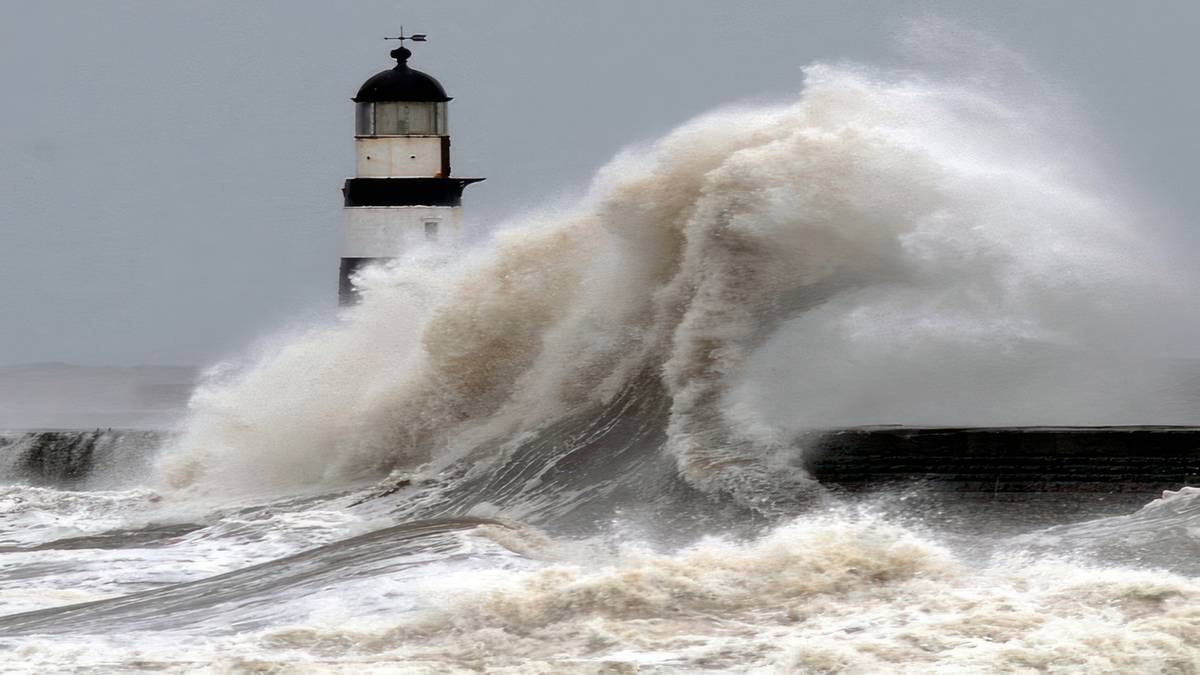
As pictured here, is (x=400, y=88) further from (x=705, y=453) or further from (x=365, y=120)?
(x=705, y=453)

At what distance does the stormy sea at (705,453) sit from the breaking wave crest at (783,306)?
2 cm

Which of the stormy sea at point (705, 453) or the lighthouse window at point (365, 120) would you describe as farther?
the lighthouse window at point (365, 120)

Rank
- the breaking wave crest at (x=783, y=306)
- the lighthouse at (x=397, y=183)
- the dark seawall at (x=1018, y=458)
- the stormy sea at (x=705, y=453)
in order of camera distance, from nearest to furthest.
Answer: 1. the stormy sea at (x=705, y=453)
2. the dark seawall at (x=1018, y=458)
3. the breaking wave crest at (x=783, y=306)
4. the lighthouse at (x=397, y=183)

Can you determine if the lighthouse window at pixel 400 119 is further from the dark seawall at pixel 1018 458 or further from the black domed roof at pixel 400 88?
the dark seawall at pixel 1018 458

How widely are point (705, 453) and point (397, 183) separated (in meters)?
7.35

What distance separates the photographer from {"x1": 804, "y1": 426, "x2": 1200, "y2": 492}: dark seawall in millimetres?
7816

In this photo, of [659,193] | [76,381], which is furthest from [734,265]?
[76,381]

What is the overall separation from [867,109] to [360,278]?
16.0 ft

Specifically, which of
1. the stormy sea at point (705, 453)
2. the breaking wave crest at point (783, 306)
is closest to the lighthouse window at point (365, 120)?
the stormy sea at point (705, 453)

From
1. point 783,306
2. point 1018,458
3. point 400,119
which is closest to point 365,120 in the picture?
point 400,119

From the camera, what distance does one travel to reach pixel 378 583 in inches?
263

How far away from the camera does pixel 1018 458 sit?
8.01 m

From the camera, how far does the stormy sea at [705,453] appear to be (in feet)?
18.9

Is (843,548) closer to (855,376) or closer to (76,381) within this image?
(855,376)
